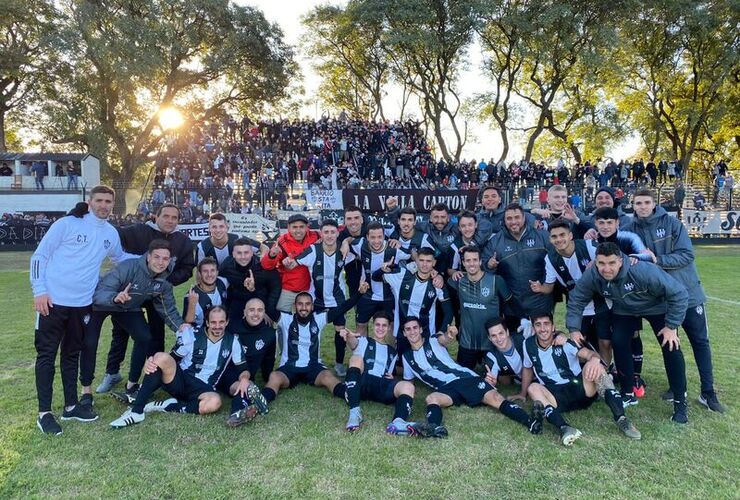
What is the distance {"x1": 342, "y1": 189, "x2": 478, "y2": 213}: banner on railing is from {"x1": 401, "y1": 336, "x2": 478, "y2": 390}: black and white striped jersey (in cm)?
1128

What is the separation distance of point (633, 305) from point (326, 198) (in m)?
13.1

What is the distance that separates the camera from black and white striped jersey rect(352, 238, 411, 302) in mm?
5598

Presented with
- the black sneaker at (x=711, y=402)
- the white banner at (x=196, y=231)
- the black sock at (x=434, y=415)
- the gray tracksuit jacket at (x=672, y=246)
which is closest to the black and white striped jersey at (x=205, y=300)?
the black sock at (x=434, y=415)

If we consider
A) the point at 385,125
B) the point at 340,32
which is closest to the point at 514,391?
the point at 385,125

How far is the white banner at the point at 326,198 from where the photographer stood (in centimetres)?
1633

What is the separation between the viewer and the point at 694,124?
29.8 metres

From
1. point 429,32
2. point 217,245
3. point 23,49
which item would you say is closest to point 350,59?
point 429,32

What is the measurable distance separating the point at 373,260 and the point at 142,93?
29068 mm

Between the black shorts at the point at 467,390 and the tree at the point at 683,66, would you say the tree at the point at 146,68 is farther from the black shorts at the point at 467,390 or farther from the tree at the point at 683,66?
the black shorts at the point at 467,390

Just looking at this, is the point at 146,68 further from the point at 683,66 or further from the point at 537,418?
the point at 683,66

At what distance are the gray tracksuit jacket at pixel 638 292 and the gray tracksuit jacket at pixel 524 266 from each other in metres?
0.78

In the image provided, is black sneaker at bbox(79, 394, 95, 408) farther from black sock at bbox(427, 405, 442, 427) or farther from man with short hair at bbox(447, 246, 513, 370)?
man with short hair at bbox(447, 246, 513, 370)

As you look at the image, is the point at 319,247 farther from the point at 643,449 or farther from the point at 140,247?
the point at 643,449

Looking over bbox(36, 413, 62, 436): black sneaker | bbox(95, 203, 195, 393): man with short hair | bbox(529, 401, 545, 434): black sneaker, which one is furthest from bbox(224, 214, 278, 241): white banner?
bbox(529, 401, 545, 434): black sneaker
